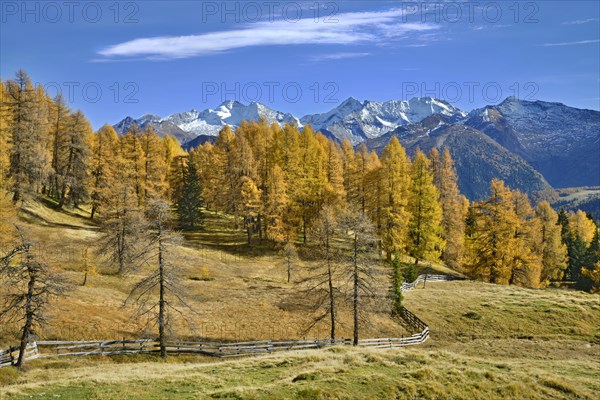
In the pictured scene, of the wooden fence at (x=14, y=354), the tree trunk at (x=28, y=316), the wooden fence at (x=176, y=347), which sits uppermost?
the tree trunk at (x=28, y=316)

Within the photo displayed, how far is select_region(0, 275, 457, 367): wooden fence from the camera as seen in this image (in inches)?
1216

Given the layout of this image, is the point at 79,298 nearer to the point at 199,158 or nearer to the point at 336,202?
the point at 336,202

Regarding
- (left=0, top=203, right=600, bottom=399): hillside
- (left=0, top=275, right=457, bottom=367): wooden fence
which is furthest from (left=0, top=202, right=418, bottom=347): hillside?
(left=0, top=275, right=457, bottom=367): wooden fence

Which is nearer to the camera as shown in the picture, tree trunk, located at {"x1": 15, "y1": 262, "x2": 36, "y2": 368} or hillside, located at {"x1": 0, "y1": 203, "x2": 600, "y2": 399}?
hillside, located at {"x1": 0, "y1": 203, "x2": 600, "y2": 399}

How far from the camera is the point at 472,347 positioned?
38906mm

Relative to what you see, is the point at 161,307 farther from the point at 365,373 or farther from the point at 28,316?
the point at 365,373

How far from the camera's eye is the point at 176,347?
113ft

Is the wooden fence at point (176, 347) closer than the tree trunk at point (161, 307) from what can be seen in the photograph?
Yes

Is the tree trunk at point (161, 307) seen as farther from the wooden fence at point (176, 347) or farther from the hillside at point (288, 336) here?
the hillside at point (288, 336)

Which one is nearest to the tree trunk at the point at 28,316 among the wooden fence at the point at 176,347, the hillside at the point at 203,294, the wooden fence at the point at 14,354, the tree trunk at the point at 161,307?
the wooden fence at the point at 14,354

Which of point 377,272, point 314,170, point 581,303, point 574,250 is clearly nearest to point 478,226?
point 581,303

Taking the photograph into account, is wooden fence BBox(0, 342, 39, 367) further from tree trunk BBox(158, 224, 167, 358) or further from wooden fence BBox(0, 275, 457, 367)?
tree trunk BBox(158, 224, 167, 358)

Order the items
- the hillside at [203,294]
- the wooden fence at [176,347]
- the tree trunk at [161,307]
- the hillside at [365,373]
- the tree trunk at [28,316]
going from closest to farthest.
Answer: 1. the hillside at [365,373]
2. the tree trunk at [28,316]
3. the wooden fence at [176,347]
4. the tree trunk at [161,307]
5. the hillside at [203,294]

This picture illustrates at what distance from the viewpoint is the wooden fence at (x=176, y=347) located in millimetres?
30891
